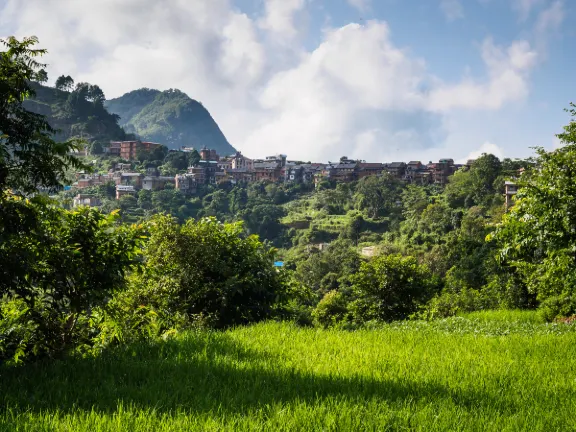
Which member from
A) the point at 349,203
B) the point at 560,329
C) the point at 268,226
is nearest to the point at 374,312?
the point at 560,329

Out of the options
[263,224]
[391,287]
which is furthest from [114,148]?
[391,287]

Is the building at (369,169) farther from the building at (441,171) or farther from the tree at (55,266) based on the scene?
the tree at (55,266)

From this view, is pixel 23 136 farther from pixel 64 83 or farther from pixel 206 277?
pixel 64 83

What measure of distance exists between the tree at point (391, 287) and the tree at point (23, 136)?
31.5ft

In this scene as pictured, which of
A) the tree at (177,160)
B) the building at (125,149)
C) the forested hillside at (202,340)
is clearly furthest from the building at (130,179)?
→ the forested hillside at (202,340)

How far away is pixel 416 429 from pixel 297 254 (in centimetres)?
5793

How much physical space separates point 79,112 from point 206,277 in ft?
360

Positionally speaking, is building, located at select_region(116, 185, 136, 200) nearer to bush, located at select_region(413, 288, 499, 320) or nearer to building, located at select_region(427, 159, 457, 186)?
building, located at select_region(427, 159, 457, 186)

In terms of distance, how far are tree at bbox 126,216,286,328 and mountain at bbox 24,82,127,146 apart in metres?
101

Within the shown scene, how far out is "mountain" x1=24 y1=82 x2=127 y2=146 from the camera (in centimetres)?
10244

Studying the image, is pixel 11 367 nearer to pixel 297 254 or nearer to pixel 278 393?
pixel 278 393

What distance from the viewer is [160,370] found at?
153 inches

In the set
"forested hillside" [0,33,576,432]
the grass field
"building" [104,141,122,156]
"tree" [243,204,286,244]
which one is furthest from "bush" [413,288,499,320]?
"building" [104,141,122,156]

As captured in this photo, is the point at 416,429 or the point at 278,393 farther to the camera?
the point at 278,393
